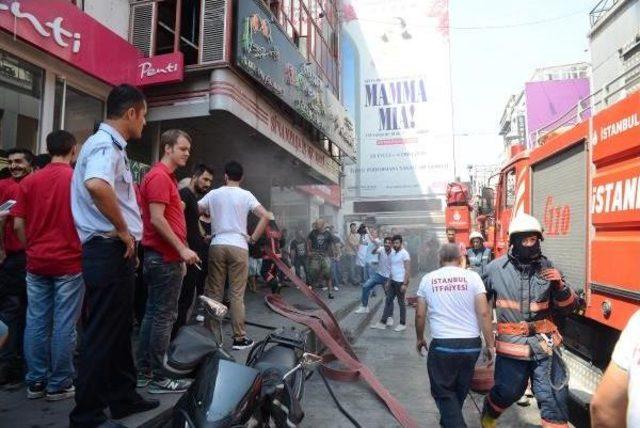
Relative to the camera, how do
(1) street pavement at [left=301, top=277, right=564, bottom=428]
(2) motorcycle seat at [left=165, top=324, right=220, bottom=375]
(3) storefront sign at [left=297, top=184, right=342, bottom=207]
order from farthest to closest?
(3) storefront sign at [left=297, top=184, right=342, bottom=207] < (1) street pavement at [left=301, top=277, right=564, bottom=428] < (2) motorcycle seat at [left=165, top=324, right=220, bottom=375]

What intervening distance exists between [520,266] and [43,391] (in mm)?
3516

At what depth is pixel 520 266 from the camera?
3502mm

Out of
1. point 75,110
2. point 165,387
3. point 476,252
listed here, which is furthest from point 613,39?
point 165,387

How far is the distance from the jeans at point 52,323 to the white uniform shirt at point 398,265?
621 cm

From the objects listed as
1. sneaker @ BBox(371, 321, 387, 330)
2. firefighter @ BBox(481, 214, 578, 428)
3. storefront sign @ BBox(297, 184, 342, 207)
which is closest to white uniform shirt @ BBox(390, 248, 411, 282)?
sneaker @ BBox(371, 321, 387, 330)

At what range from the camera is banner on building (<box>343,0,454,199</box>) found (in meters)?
30.9

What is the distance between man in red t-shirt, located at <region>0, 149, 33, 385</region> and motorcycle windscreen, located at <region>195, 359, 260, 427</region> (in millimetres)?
2330

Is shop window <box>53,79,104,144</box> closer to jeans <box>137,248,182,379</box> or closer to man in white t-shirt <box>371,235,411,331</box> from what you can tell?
jeans <box>137,248,182,379</box>

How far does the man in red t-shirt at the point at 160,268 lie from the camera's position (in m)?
3.09

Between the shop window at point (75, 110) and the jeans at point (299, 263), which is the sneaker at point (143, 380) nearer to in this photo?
the shop window at point (75, 110)

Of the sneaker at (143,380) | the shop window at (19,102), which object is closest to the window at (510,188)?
the sneaker at (143,380)

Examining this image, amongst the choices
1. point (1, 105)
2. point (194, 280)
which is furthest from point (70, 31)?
point (194, 280)

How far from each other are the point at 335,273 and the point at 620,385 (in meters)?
12.9

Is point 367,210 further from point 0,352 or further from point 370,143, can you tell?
point 0,352
